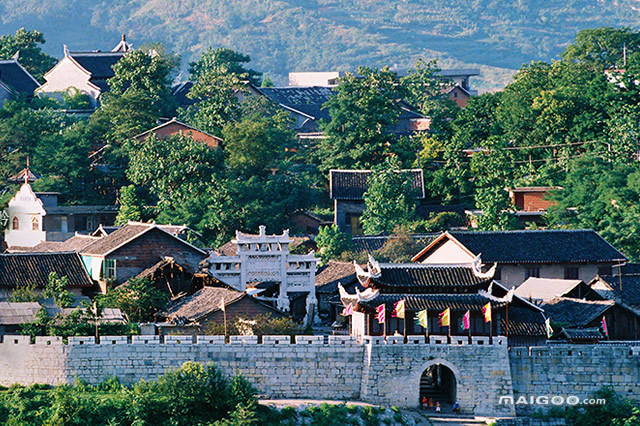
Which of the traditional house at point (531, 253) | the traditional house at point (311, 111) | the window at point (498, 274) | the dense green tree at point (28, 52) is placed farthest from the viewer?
the dense green tree at point (28, 52)

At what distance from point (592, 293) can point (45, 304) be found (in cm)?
2156

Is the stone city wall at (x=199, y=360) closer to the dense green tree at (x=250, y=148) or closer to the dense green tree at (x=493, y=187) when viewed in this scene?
the dense green tree at (x=493, y=187)

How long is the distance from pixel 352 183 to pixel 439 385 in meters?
26.2

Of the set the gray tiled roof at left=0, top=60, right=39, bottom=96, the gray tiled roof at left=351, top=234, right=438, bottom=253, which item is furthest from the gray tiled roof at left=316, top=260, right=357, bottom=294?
the gray tiled roof at left=0, top=60, right=39, bottom=96

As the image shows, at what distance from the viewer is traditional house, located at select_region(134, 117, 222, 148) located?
73.6 meters

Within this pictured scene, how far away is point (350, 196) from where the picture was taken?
2859 inches

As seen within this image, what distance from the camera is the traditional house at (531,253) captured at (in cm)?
5788

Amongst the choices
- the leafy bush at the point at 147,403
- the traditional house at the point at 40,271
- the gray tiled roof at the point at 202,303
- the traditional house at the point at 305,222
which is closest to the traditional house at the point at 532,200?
the traditional house at the point at 305,222

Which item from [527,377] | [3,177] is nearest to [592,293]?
[527,377]

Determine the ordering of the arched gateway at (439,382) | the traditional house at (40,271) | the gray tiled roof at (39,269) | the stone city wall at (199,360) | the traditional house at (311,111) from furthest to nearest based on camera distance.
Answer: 1. the traditional house at (311,111)
2. the gray tiled roof at (39,269)
3. the traditional house at (40,271)
4. the arched gateway at (439,382)
5. the stone city wall at (199,360)

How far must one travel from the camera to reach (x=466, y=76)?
379 feet

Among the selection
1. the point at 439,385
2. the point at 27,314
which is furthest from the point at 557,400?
the point at 27,314

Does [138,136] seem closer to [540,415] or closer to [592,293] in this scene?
[592,293]

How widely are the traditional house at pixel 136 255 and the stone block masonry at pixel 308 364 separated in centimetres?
881
